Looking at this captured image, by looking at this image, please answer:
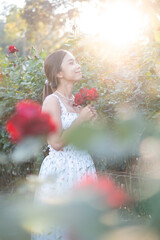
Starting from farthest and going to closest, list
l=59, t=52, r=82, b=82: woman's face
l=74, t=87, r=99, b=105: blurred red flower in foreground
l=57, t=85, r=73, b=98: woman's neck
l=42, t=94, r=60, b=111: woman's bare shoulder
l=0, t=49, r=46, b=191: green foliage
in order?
l=0, t=49, r=46, b=191: green foliage
l=57, t=85, r=73, b=98: woman's neck
l=59, t=52, r=82, b=82: woman's face
l=42, t=94, r=60, b=111: woman's bare shoulder
l=74, t=87, r=99, b=105: blurred red flower in foreground

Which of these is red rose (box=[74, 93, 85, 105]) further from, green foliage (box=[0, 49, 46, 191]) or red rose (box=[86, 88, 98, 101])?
green foliage (box=[0, 49, 46, 191])

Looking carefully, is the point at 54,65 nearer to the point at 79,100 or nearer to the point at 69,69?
the point at 69,69

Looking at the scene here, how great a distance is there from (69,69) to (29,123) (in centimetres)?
260

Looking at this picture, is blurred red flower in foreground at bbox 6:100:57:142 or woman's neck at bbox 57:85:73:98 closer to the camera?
blurred red flower in foreground at bbox 6:100:57:142

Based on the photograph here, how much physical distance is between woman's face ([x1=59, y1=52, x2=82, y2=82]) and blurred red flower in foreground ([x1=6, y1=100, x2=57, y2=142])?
98.9 inches

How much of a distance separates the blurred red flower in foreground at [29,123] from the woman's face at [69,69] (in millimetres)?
2512

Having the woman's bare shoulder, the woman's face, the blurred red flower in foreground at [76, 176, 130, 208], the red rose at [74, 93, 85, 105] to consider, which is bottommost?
the woman's bare shoulder

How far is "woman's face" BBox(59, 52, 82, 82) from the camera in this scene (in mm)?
2977

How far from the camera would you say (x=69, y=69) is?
301 centimetres

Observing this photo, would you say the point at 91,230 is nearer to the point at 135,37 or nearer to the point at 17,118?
the point at 17,118

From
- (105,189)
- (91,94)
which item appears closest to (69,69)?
(91,94)

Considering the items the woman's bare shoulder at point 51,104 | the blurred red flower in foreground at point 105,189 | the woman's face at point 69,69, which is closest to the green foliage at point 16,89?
the woman's face at point 69,69

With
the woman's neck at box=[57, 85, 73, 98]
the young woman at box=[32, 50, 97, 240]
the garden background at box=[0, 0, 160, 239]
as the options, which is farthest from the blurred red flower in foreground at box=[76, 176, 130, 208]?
the woman's neck at box=[57, 85, 73, 98]

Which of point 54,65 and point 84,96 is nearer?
point 84,96
